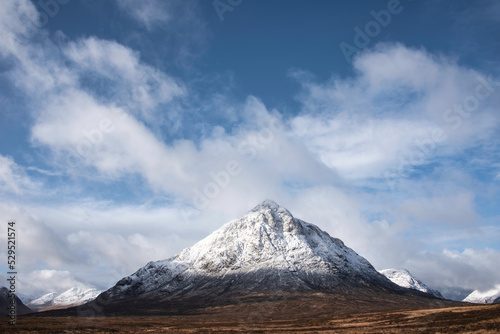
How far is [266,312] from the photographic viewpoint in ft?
577

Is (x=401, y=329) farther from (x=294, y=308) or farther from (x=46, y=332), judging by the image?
(x=294, y=308)

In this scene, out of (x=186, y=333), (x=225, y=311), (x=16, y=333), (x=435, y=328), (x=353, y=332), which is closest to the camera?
(x=435, y=328)

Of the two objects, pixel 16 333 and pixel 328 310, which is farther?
pixel 328 310

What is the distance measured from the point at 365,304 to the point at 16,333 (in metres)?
176

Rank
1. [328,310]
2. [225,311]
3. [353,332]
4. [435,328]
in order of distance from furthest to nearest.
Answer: [225,311] < [328,310] < [353,332] < [435,328]

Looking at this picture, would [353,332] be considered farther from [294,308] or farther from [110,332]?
[294,308]

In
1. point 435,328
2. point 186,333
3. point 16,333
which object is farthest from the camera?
point 186,333

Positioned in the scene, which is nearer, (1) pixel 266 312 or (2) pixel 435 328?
(2) pixel 435 328

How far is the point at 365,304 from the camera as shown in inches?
7530

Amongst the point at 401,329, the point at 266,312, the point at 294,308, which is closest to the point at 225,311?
the point at 266,312

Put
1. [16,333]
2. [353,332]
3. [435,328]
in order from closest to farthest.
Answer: [435,328] → [353,332] → [16,333]

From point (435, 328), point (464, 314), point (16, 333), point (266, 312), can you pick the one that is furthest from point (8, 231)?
point (266, 312)

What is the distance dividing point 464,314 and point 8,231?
9235 centimetres

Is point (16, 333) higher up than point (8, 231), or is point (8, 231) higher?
point (8, 231)
